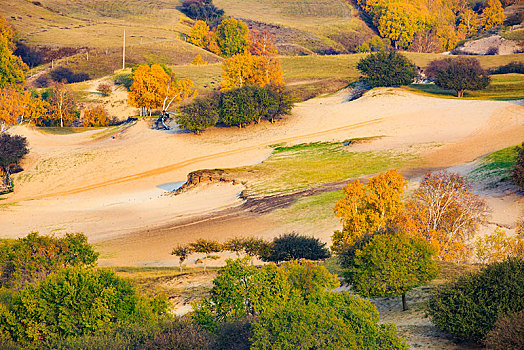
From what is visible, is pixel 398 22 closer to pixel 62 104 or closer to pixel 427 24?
pixel 427 24

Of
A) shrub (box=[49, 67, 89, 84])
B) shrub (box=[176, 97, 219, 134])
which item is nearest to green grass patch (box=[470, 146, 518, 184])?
shrub (box=[176, 97, 219, 134])

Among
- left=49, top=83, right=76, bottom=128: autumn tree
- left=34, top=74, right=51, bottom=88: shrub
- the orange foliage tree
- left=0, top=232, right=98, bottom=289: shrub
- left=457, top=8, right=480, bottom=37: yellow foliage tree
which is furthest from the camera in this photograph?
left=457, top=8, right=480, bottom=37: yellow foliage tree

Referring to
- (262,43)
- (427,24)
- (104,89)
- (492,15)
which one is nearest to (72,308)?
(104,89)

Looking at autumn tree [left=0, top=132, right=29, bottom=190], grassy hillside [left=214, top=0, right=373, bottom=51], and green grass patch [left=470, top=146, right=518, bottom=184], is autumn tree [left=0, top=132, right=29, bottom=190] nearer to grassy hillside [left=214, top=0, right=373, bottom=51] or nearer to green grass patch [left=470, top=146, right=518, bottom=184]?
green grass patch [left=470, top=146, right=518, bottom=184]

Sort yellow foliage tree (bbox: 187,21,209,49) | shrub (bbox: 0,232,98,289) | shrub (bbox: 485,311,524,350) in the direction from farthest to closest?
1. yellow foliage tree (bbox: 187,21,209,49)
2. shrub (bbox: 0,232,98,289)
3. shrub (bbox: 485,311,524,350)

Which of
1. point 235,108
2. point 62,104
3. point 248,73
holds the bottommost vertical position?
point 62,104
